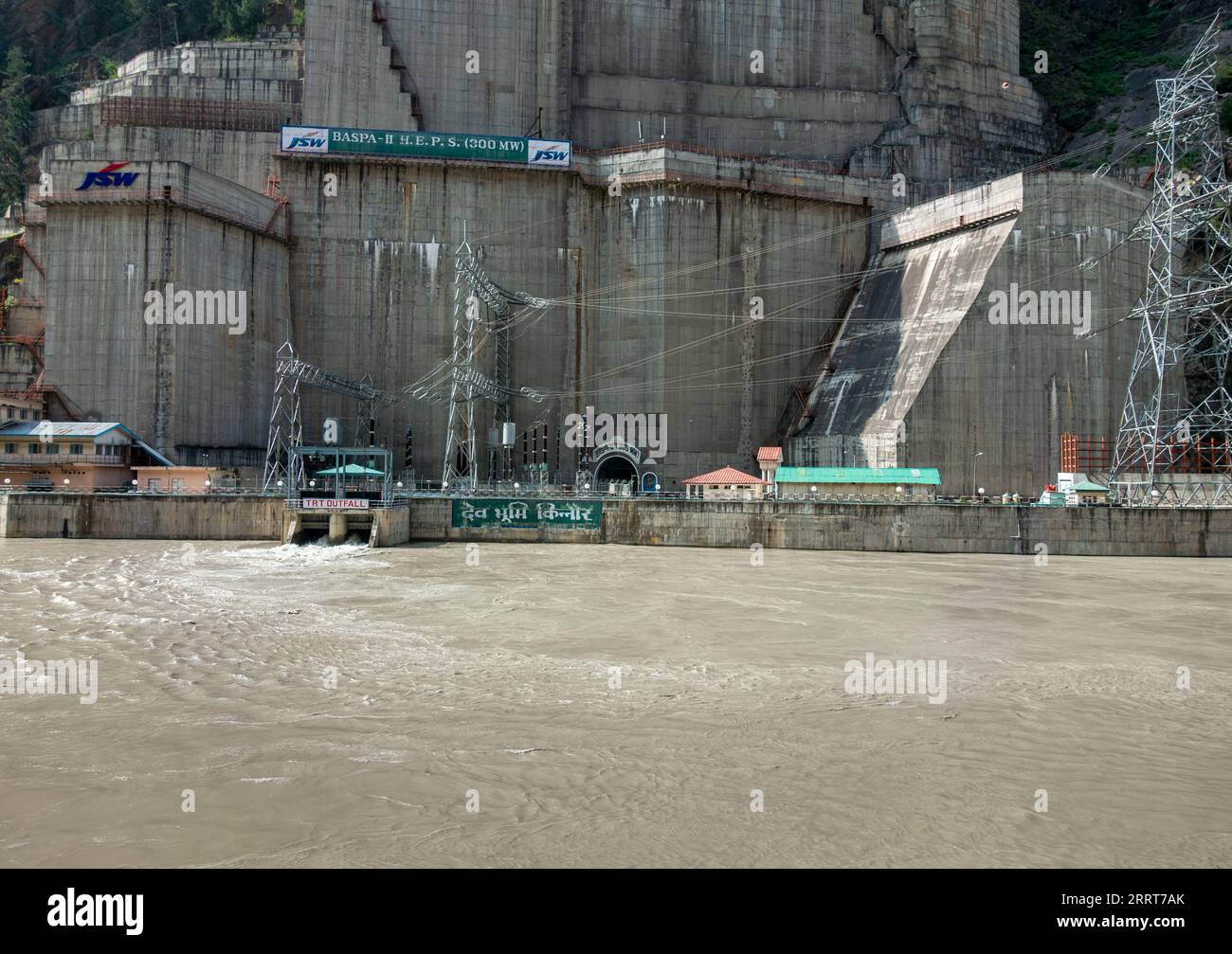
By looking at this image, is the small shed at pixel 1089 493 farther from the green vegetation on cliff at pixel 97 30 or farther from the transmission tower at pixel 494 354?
the green vegetation on cliff at pixel 97 30

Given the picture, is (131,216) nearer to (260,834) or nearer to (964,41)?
(260,834)

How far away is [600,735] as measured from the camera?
11039 mm

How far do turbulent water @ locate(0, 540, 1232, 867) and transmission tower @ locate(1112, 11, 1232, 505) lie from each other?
24.7 meters

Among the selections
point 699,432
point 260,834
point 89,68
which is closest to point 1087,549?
point 699,432

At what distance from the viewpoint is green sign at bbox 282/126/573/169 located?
54.2m

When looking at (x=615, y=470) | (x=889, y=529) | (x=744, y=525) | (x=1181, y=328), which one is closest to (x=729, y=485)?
(x=744, y=525)

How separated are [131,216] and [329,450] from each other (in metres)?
18.2

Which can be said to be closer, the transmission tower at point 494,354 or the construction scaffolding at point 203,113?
the transmission tower at point 494,354

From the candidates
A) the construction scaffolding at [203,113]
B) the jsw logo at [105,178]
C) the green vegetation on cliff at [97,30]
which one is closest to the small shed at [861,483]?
the jsw logo at [105,178]

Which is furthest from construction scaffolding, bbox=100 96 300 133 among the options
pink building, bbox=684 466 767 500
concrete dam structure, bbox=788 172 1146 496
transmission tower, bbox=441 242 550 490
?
concrete dam structure, bbox=788 172 1146 496

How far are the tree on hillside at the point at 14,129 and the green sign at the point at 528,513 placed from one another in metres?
48.7

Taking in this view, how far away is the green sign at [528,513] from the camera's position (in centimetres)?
4269

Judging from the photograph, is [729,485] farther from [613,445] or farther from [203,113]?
[203,113]
